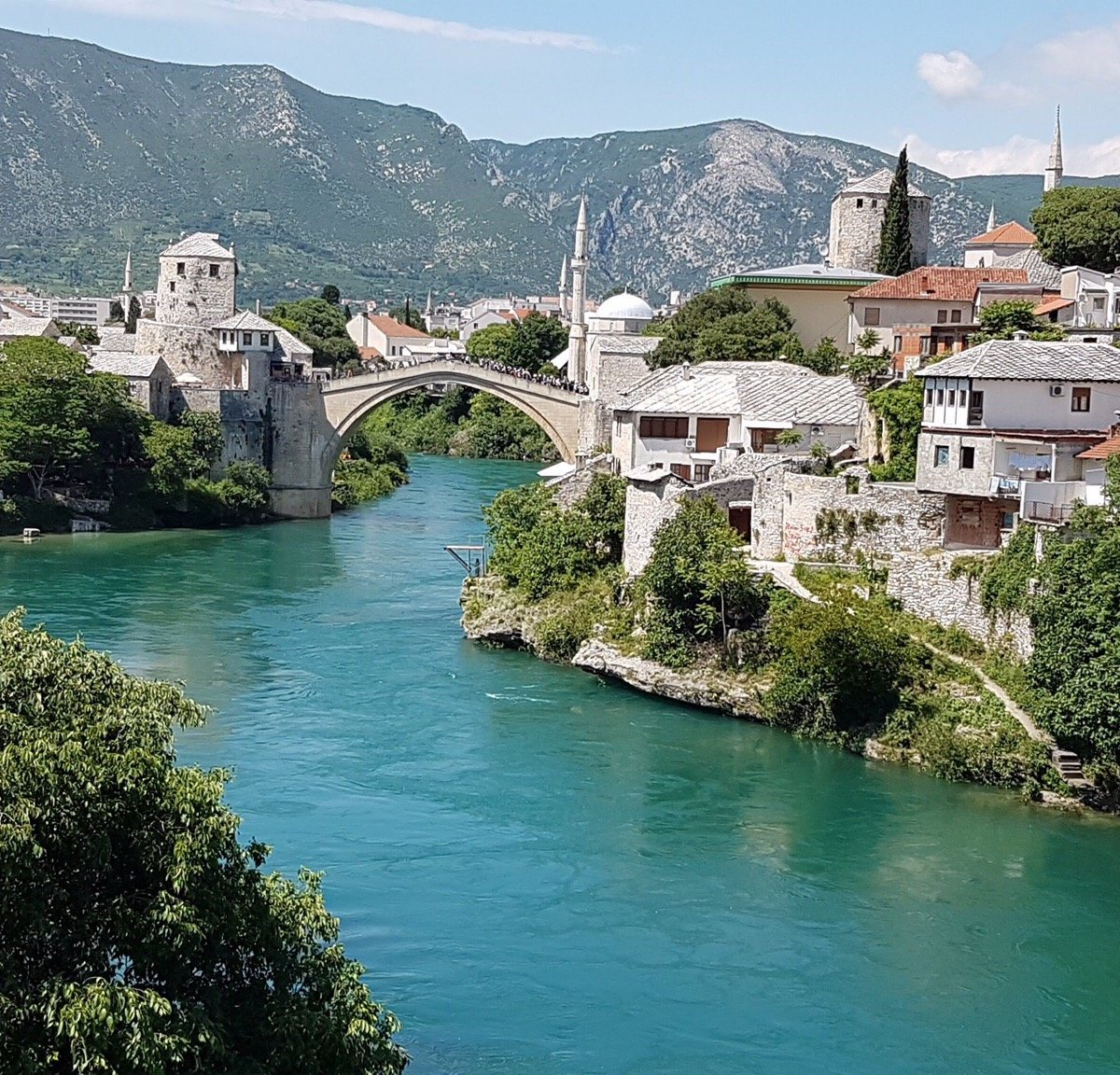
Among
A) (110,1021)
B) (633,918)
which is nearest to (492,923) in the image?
(633,918)

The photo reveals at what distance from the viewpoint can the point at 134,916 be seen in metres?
11.7

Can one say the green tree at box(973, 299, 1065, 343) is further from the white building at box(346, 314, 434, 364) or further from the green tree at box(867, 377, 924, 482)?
the white building at box(346, 314, 434, 364)

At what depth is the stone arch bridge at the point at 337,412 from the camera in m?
56.5

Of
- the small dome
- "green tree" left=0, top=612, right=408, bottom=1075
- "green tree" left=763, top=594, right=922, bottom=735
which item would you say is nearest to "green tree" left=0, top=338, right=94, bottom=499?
the small dome

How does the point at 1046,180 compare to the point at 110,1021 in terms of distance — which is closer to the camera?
the point at 110,1021

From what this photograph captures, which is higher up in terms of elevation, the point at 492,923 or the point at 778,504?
the point at 778,504

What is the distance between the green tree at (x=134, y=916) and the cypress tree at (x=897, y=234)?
127 ft

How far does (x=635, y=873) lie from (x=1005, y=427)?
1146cm

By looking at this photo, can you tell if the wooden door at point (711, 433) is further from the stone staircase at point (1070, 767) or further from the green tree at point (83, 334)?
the green tree at point (83, 334)

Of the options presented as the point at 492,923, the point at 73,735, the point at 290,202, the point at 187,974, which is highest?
the point at 290,202

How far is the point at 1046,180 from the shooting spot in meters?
60.2

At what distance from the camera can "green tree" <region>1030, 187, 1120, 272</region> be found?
4500 centimetres

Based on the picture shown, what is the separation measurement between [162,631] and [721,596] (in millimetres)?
11569

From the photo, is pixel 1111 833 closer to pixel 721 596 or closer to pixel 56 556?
pixel 721 596
